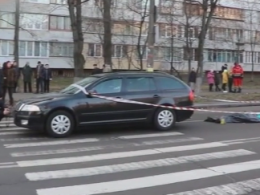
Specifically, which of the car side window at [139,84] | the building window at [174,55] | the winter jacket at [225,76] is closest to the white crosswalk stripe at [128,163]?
the car side window at [139,84]

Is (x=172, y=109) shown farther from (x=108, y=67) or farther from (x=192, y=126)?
(x=108, y=67)

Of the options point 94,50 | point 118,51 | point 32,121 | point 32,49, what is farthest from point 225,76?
point 94,50

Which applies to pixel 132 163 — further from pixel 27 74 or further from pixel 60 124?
pixel 27 74

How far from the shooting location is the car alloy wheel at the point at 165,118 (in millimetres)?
11742

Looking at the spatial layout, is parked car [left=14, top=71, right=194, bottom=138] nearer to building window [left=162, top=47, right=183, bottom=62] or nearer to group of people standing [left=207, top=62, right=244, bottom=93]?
group of people standing [left=207, top=62, right=244, bottom=93]

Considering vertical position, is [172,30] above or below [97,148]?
above

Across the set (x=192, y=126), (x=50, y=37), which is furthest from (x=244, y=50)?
(x=192, y=126)

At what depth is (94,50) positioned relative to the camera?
5353 centimetres

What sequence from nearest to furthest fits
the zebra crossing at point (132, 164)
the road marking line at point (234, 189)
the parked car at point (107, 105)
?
1. the road marking line at point (234, 189)
2. the zebra crossing at point (132, 164)
3. the parked car at point (107, 105)

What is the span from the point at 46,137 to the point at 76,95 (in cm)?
117

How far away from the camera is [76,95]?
427 inches

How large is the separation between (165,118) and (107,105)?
1.62m

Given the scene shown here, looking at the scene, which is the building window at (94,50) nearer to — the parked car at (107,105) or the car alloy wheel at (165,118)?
the parked car at (107,105)

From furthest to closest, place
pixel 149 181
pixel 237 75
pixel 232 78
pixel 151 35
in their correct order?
pixel 232 78
pixel 237 75
pixel 151 35
pixel 149 181
